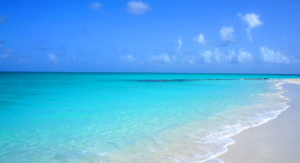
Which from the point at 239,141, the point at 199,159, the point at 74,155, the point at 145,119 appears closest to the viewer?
the point at 199,159

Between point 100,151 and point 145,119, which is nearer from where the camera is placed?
point 100,151

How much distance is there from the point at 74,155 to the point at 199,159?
266cm

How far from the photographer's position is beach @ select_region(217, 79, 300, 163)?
13.3 ft

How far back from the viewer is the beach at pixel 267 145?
4062 millimetres

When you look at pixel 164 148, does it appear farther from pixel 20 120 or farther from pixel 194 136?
pixel 20 120

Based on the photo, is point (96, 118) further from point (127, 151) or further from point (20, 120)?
point (127, 151)

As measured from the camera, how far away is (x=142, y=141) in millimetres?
5516

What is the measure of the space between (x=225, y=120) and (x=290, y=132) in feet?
7.16

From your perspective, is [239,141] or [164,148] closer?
[164,148]

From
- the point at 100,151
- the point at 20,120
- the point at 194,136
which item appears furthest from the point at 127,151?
the point at 20,120

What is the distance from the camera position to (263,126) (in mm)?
6629

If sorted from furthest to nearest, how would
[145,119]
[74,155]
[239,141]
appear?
[145,119] → [239,141] → [74,155]

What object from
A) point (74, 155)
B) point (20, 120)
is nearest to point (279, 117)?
point (74, 155)

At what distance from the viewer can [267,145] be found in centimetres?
480
